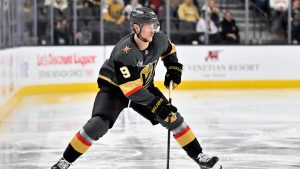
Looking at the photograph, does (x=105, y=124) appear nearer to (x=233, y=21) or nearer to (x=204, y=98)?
(x=204, y=98)

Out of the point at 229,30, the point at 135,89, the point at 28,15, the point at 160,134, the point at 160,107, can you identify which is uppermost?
the point at 28,15

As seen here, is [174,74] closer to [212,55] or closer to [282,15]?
[212,55]

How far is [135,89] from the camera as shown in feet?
18.0

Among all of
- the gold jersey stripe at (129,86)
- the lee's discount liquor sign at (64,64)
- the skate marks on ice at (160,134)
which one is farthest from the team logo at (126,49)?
the lee's discount liquor sign at (64,64)

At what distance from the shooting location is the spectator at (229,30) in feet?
52.3

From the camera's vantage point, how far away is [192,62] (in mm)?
15648

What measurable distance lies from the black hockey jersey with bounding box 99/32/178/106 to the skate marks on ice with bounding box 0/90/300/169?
104 cm

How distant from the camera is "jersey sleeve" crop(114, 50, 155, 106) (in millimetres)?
5473

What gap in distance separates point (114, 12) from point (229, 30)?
2251mm

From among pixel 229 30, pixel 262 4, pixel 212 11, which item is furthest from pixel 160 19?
pixel 262 4

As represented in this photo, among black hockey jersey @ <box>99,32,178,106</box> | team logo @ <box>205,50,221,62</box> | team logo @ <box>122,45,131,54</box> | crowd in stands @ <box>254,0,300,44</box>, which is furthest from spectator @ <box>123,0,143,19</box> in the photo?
team logo @ <box>122,45,131,54</box>

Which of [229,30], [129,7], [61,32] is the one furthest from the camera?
[229,30]

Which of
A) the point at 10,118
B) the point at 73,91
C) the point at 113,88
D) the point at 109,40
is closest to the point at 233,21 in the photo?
the point at 109,40

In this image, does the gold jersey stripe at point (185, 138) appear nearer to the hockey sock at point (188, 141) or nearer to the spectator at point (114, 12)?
the hockey sock at point (188, 141)
